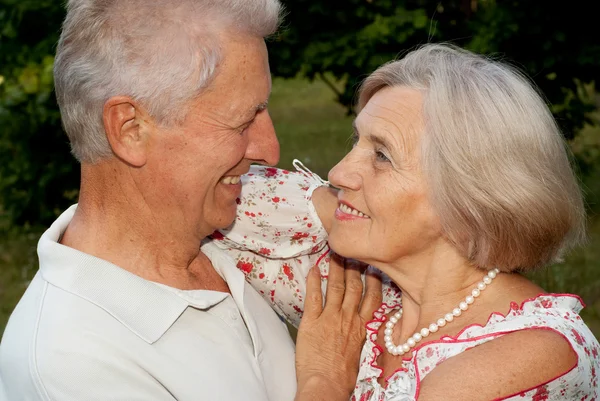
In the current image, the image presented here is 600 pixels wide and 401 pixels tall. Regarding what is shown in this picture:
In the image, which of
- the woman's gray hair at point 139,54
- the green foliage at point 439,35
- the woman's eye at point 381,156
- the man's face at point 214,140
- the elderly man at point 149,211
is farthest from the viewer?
the green foliage at point 439,35

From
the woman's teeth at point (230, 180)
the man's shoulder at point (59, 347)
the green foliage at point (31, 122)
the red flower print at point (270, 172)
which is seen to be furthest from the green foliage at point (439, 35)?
the man's shoulder at point (59, 347)

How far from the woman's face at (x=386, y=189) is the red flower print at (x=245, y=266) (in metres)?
0.40

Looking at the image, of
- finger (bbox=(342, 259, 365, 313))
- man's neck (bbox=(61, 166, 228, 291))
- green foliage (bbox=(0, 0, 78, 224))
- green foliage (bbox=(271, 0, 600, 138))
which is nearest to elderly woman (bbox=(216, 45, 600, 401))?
finger (bbox=(342, 259, 365, 313))

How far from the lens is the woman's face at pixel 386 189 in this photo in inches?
108

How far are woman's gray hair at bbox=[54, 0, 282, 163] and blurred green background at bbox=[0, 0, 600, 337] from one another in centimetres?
430

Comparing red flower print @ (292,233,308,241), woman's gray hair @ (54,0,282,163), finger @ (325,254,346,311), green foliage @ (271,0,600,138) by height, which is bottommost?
green foliage @ (271,0,600,138)

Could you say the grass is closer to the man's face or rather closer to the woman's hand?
the woman's hand

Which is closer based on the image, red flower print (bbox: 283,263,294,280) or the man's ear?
the man's ear

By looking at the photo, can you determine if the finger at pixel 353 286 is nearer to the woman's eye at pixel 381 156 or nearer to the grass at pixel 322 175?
the woman's eye at pixel 381 156

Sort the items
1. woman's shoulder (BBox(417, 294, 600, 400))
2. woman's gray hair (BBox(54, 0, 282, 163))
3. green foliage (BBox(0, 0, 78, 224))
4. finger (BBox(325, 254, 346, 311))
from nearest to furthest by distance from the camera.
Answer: woman's shoulder (BBox(417, 294, 600, 400)), woman's gray hair (BBox(54, 0, 282, 163)), finger (BBox(325, 254, 346, 311)), green foliage (BBox(0, 0, 78, 224))

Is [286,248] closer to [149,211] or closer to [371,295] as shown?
[371,295]

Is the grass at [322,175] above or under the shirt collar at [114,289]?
under

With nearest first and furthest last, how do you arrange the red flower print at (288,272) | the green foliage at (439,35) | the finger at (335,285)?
the finger at (335,285)
the red flower print at (288,272)
the green foliage at (439,35)

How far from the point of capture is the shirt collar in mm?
2541
